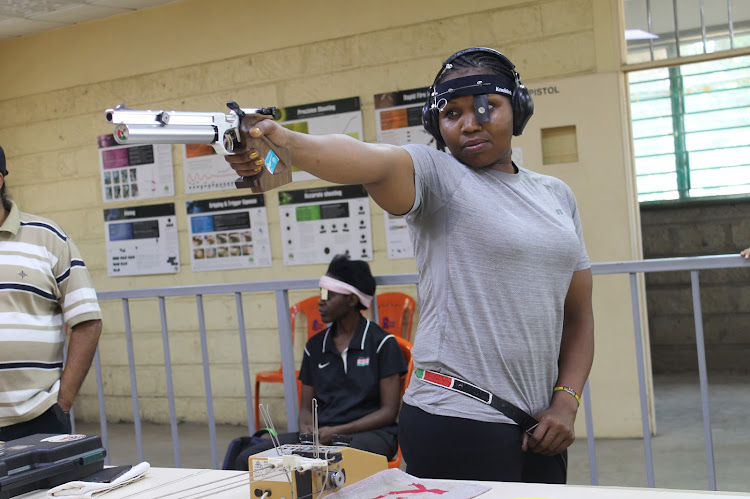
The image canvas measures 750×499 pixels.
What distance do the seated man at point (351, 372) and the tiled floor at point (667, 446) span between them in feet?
4.51

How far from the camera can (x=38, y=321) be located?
8.08ft

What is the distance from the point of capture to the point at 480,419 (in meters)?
1.59

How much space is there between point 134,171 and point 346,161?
15.8 ft

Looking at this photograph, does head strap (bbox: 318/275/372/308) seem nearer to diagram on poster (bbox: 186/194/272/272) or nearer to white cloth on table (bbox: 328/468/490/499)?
white cloth on table (bbox: 328/468/490/499)

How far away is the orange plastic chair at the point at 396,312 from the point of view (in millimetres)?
4883

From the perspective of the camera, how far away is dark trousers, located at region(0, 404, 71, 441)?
94.3 inches

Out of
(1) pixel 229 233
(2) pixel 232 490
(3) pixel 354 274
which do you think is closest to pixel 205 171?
(1) pixel 229 233

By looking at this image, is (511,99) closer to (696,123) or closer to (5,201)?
Answer: (5,201)

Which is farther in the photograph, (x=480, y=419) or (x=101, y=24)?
(x=101, y=24)

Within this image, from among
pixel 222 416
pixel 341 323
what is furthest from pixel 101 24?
pixel 341 323

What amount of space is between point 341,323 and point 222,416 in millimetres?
2638

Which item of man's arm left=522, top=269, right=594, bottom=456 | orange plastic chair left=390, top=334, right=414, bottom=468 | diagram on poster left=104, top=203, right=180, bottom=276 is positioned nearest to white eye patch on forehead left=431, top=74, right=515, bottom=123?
man's arm left=522, top=269, right=594, bottom=456

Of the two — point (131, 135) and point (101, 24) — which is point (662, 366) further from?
point (131, 135)

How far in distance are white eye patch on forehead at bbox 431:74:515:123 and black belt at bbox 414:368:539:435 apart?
56 centimetres
